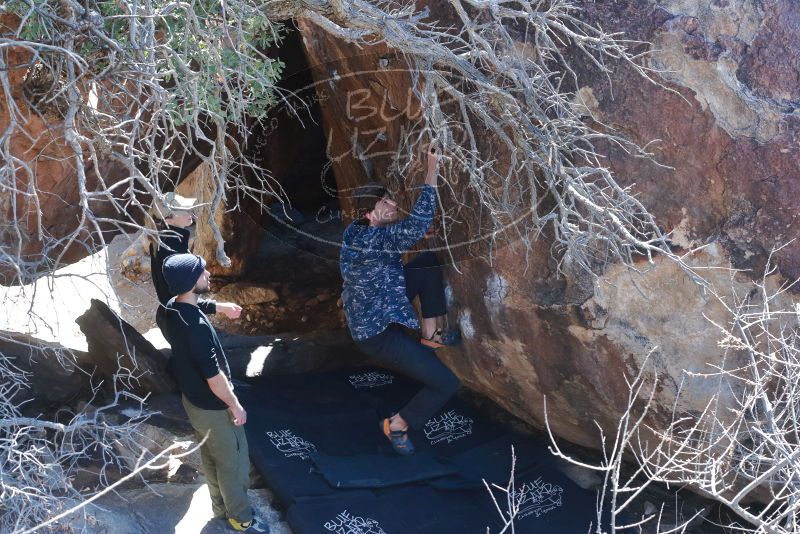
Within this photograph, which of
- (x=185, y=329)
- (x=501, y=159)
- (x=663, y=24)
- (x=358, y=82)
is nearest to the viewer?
(x=185, y=329)

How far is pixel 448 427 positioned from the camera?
476 cm

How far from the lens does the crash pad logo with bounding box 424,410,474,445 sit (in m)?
4.67

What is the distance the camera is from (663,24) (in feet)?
12.9

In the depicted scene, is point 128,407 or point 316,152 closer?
point 128,407

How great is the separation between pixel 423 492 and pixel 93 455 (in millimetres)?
1583

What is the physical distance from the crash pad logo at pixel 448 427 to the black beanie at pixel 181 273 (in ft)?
6.04

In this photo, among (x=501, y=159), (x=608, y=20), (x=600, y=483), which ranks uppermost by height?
(x=608, y=20)

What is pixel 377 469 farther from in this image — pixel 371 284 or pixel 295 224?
pixel 295 224

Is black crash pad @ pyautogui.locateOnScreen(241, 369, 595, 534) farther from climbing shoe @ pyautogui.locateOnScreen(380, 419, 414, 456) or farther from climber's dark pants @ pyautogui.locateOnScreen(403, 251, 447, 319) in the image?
climber's dark pants @ pyautogui.locateOnScreen(403, 251, 447, 319)

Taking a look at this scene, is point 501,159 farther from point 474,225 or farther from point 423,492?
point 423,492

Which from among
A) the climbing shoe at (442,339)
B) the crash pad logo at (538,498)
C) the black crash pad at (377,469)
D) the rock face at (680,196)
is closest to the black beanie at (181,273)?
the black crash pad at (377,469)

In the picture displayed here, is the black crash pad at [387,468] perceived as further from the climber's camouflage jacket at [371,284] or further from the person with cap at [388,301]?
the climber's camouflage jacket at [371,284]

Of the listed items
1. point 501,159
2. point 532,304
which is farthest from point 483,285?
point 501,159

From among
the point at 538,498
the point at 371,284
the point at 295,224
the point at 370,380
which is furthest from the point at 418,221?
the point at 295,224
